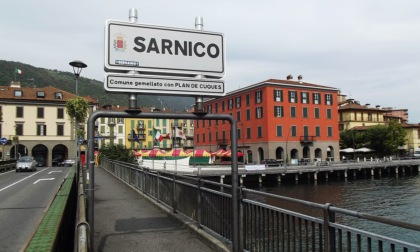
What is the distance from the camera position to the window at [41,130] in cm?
6462

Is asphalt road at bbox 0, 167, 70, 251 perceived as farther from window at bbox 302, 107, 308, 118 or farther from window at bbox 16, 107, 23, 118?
window at bbox 302, 107, 308, 118

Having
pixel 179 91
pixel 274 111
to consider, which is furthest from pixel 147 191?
pixel 274 111

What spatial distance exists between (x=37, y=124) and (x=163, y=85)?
6640cm

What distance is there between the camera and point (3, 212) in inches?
483

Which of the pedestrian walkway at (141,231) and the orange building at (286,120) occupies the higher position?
the orange building at (286,120)

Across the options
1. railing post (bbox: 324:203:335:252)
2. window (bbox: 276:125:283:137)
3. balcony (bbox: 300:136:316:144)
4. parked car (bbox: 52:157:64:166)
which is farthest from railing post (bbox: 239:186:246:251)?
balcony (bbox: 300:136:316:144)

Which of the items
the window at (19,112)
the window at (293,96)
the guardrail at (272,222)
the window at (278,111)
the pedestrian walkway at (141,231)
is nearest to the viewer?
the guardrail at (272,222)

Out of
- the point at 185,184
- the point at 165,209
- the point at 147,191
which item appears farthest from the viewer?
the point at 147,191

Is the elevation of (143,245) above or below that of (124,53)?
below

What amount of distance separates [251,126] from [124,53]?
63.3 meters

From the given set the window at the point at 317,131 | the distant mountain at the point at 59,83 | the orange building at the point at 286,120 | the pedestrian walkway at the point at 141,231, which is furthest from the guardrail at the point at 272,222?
the distant mountain at the point at 59,83

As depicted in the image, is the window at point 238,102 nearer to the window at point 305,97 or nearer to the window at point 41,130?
the window at point 305,97

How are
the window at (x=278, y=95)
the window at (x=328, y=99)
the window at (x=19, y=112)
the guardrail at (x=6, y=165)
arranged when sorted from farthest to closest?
the window at (x=328, y=99) < the window at (x=278, y=95) < the window at (x=19, y=112) < the guardrail at (x=6, y=165)

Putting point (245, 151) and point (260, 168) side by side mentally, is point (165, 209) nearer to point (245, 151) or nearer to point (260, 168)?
point (260, 168)
